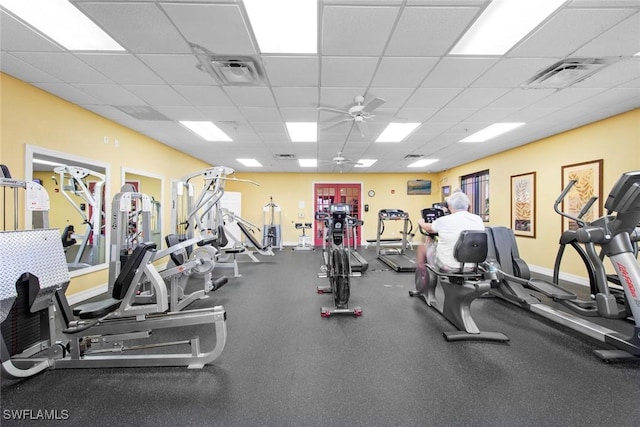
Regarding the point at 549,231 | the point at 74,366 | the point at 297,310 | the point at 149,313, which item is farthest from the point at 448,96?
the point at 74,366

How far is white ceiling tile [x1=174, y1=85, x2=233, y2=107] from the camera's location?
294 centimetres

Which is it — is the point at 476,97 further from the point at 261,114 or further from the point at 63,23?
the point at 63,23

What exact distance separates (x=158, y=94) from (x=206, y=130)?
1.39 metres

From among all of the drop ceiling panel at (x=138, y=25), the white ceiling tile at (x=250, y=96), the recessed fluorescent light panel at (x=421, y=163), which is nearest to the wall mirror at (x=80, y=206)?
the drop ceiling panel at (x=138, y=25)

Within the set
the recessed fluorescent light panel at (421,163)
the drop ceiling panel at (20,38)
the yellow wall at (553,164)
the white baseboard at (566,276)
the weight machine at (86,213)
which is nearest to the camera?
the drop ceiling panel at (20,38)

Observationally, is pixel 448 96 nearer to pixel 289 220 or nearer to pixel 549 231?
pixel 549 231

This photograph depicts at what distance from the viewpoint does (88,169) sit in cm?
349

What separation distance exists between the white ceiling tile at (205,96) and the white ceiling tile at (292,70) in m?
0.74

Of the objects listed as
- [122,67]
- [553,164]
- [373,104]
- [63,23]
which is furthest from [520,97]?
[63,23]

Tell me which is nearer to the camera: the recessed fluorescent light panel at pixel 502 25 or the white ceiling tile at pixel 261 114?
the recessed fluorescent light panel at pixel 502 25

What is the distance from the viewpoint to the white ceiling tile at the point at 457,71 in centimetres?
→ 241

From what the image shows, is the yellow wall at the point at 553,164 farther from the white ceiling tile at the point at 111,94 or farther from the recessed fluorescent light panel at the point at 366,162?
the white ceiling tile at the point at 111,94

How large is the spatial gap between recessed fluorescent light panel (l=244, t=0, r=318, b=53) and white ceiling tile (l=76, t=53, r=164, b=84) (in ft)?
4.18

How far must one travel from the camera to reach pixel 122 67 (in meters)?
2.54
